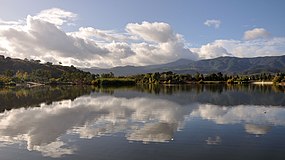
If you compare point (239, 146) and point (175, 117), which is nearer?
point (239, 146)

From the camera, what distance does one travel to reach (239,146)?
73.7ft

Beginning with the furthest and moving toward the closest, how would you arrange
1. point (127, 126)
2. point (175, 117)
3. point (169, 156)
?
point (175, 117) < point (127, 126) < point (169, 156)

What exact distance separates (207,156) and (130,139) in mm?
7130

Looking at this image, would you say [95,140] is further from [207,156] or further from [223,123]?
[223,123]

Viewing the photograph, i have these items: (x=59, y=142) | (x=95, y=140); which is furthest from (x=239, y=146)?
(x=59, y=142)

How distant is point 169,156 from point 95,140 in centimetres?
726

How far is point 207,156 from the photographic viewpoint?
19.8m

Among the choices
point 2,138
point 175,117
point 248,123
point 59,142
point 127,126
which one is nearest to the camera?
point 59,142

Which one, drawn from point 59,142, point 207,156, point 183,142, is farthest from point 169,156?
point 59,142

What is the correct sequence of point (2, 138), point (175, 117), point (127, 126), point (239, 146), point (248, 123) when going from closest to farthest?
1. point (239, 146)
2. point (2, 138)
3. point (127, 126)
4. point (248, 123)
5. point (175, 117)

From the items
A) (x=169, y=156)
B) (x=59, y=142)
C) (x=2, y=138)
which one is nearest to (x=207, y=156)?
(x=169, y=156)

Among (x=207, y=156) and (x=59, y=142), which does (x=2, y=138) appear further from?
(x=207, y=156)

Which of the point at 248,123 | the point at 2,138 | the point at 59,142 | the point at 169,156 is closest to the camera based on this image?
the point at 169,156

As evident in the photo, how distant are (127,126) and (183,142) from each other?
8724 mm
